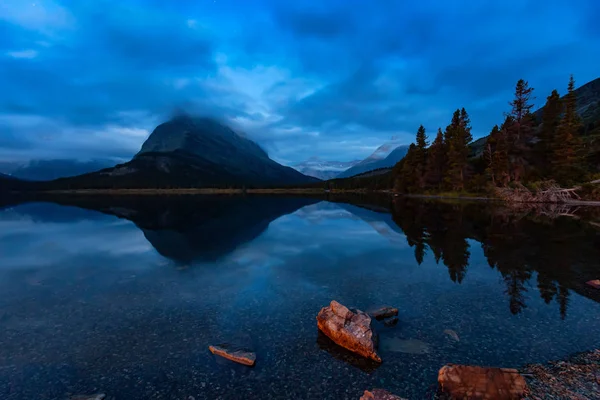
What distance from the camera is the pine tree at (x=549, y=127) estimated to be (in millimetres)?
97875

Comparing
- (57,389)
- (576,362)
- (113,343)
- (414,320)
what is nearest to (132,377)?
(57,389)

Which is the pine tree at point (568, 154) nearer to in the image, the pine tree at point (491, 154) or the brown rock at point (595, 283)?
the pine tree at point (491, 154)

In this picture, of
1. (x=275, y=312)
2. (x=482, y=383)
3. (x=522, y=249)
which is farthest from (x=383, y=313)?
(x=522, y=249)

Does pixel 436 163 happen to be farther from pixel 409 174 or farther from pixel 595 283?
pixel 595 283

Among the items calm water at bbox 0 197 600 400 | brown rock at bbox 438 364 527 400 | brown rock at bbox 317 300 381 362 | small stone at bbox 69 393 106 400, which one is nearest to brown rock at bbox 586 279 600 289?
calm water at bbox 0 197 600 400

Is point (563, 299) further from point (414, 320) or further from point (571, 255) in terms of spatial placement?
point (571, 255)

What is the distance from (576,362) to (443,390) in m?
6.24

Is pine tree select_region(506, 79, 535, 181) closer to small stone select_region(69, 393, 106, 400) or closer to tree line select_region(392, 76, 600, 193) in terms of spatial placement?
tree line select_region(392, 76, 600, 193)

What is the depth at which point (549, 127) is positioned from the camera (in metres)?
101

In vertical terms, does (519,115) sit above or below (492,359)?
above

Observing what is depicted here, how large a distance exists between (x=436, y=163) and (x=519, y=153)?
3212 centimetres

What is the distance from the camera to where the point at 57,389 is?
11.6m

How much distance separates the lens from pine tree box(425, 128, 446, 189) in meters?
128

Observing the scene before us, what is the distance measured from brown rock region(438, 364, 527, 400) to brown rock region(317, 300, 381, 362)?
3.04 meters
